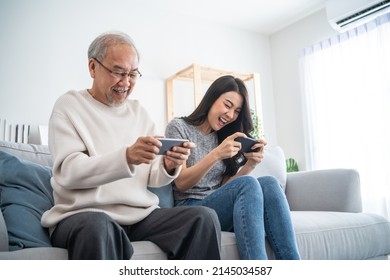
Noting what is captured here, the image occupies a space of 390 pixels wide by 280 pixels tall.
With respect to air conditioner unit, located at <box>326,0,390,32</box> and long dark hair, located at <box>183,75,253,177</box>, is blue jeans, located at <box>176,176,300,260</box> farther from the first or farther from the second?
air conditioner unit, located at <box>326,0,390,32</box>

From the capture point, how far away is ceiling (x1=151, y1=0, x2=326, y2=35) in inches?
109

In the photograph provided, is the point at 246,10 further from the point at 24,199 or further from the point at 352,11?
the point at 24,199

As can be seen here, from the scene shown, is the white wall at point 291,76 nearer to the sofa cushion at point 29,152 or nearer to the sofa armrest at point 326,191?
the sofa armrest at point 326,191

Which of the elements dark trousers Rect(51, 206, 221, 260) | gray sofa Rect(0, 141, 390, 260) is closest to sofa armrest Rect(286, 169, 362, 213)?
gray sofa Rect(0, 141, 390, 260)

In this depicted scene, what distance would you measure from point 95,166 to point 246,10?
8.48 ft

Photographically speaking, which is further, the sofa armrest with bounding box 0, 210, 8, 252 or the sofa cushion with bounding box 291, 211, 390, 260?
the sofa cushion with bounding box 291, 211, 390, 260

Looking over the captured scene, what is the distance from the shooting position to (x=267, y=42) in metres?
3.45

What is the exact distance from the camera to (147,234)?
821mm

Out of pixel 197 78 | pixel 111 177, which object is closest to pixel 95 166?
pixel 111 177

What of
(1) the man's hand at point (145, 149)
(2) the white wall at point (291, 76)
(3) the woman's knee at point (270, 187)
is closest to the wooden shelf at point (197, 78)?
(2) the white wall at point (291, 76)

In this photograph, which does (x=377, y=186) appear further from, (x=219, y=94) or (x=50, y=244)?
(x=50, y=244)

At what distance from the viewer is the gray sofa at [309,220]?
2.49 feet

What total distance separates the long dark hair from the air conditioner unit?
162cm
